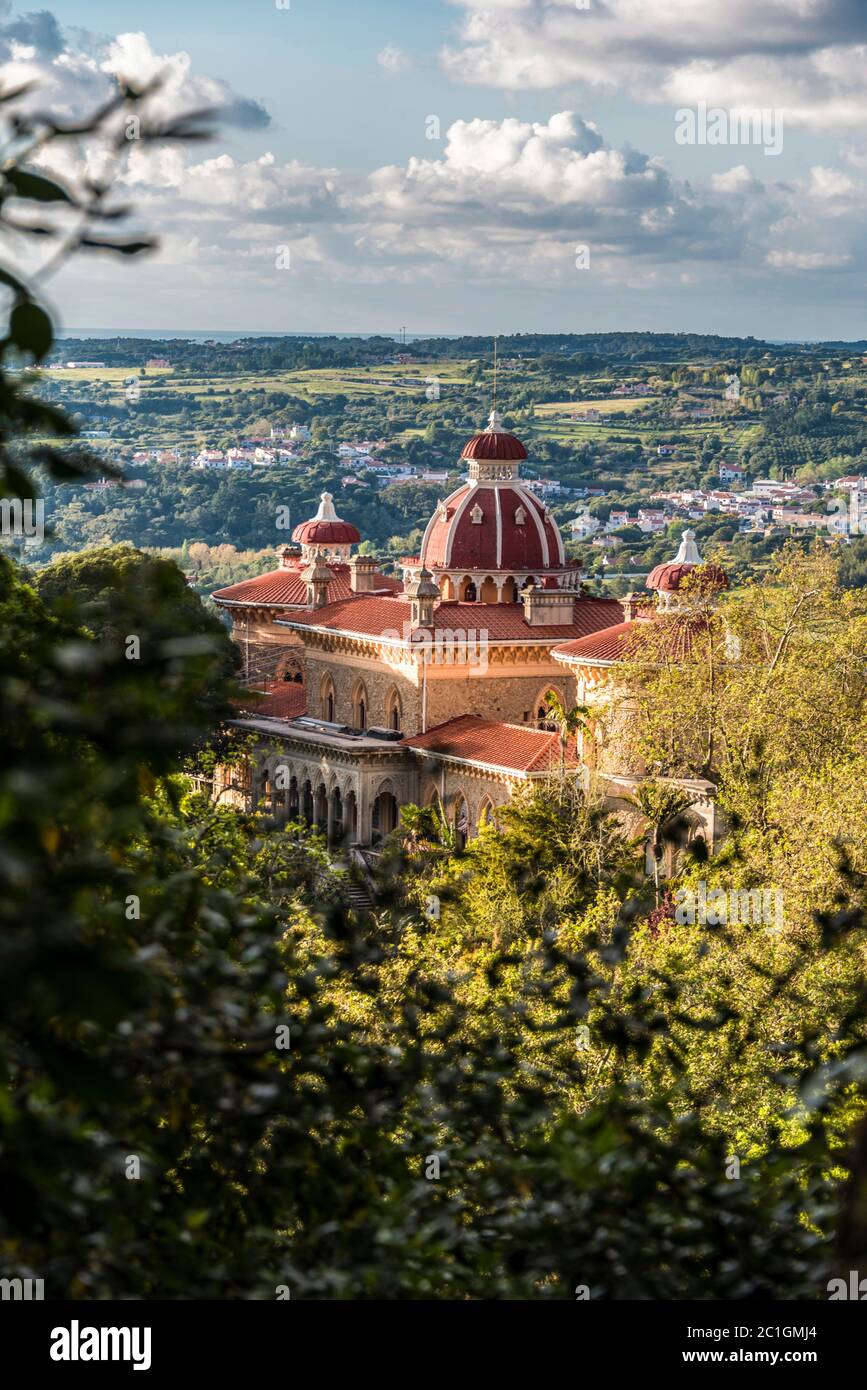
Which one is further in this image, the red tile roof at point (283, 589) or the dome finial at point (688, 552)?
the red tile roof at point (283, 589)

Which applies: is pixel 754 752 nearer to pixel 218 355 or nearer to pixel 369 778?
pixel 369 778

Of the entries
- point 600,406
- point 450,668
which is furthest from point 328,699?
point 600,406

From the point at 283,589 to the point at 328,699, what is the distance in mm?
4696

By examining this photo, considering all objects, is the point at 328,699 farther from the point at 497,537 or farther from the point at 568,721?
the point at 568,721

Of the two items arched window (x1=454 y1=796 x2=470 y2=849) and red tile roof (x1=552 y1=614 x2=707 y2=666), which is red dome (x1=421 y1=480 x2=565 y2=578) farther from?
arched window (x1=454 y1=796 x2=470 y2=849)

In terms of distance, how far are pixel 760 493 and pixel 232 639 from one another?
8266 cm

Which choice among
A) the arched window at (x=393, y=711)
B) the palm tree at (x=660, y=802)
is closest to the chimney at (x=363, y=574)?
the arched window at (x=393, y=711)

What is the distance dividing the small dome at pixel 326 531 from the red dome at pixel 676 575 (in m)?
15.0

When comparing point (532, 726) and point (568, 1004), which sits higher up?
point (568, 1004)

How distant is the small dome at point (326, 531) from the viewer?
61.4m

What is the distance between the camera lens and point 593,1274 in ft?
19.5

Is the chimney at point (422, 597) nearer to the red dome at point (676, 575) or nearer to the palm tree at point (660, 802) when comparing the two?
the red dome at point (676, 575)

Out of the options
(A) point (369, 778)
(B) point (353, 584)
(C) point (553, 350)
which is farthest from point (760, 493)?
(A) point (369, 778)

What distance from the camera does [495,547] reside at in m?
53.3
